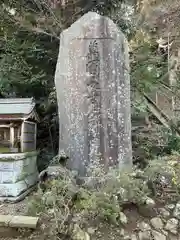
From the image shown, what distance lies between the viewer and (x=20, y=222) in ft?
10.4

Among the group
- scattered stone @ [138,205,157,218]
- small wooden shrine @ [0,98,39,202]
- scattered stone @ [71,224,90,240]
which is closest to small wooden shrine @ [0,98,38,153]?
small wooden shrine @ [0,98,39,202]

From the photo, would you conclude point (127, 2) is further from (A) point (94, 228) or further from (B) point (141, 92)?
(A) point (94, 228)

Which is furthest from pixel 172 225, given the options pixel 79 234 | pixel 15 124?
pixel 15 124

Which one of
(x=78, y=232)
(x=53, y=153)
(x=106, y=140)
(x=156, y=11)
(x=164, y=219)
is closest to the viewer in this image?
(x=78, y=232)

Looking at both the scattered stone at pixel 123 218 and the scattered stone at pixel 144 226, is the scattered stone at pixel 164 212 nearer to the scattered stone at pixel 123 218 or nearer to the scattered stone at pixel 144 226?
the scattered stone at pixel 144 226

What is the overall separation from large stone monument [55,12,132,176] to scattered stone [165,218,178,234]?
1.07 metres

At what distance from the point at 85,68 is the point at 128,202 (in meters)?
2.00

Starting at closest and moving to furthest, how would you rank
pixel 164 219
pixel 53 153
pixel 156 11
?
pixel 164 219 < pixel 53 153 < pixel 156 11

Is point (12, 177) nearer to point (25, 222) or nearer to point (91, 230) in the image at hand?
point (25, 222)

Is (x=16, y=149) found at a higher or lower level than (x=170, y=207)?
higher

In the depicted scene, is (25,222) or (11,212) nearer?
(25,222)

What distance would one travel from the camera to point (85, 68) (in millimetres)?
4297

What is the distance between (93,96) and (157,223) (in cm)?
191

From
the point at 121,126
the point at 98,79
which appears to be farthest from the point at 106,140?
the point at 98,79
